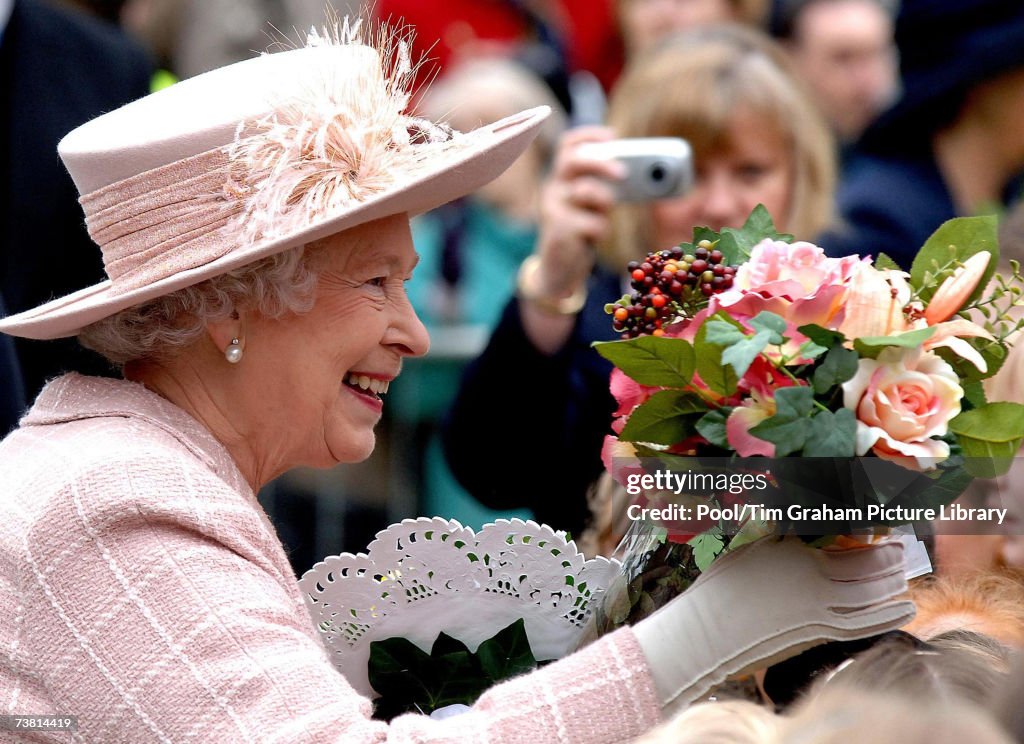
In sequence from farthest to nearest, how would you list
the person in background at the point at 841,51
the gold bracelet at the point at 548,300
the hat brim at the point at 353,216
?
the person in background at the point at 841,51, the gold bracelet at the point at 548,300, the hat brim at the point at 353,216

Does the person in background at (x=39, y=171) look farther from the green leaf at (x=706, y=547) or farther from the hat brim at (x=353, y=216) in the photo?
the green leaf at (x=706, y=547)

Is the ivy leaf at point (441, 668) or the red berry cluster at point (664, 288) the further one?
the ivy leaf at point (441, 668)

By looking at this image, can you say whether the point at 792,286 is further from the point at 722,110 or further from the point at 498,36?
the point at 498,36

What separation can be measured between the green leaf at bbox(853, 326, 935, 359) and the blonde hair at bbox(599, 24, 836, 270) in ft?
6.43

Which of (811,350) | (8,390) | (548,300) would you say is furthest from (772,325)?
(8,390)

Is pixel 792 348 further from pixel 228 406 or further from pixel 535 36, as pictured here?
pixel 535 36

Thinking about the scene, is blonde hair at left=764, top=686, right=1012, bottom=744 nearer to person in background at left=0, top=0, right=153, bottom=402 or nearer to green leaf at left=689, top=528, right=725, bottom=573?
green leaf at left=689, top=528, right=725, bottom=573

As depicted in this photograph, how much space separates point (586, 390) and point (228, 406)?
1.20 meters

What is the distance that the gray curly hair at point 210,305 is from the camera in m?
2.23

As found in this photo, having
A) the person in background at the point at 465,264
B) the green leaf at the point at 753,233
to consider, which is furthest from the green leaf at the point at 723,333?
the person in background at the point at 465,264

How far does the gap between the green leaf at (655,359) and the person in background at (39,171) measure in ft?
7.00

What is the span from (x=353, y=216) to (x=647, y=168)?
1.44 m

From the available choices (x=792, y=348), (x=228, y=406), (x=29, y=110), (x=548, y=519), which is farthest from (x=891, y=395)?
(x=29, y=110)

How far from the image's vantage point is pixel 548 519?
10.4 feet
